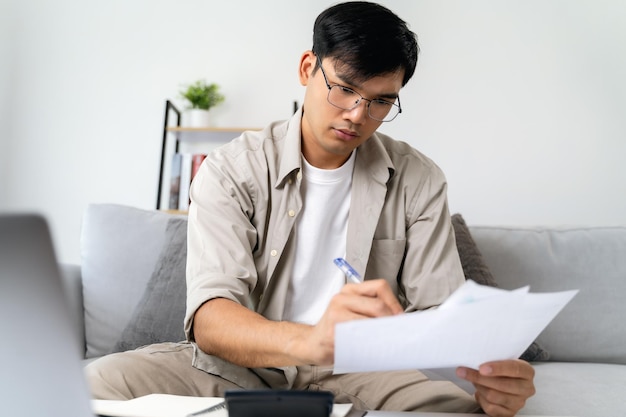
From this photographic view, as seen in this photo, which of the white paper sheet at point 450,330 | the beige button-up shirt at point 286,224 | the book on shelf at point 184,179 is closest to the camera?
the white paper sheet at point 450,330

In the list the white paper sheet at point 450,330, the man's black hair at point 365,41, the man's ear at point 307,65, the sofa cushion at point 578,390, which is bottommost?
the sofa cushion at point 578,390

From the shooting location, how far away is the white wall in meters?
2.88

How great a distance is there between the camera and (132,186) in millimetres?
3205

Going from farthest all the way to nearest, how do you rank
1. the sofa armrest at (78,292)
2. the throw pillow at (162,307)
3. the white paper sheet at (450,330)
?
1. the sofa armrest at (78,292)
2. the throw pillow at (162,307)
3. the white paper sheet at (450,330)

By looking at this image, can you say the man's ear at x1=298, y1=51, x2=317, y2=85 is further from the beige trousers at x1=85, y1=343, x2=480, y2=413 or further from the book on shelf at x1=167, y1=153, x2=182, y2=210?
the book on shelf at x1=167, y1=153, x2=182, y2=210

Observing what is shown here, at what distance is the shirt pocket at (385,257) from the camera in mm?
1368

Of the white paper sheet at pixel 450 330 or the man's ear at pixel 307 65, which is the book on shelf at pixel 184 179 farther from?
the white paper sheet at pixel 450 330

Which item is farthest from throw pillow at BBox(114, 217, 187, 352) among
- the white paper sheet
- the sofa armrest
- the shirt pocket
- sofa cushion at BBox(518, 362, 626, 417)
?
the white paper sheet

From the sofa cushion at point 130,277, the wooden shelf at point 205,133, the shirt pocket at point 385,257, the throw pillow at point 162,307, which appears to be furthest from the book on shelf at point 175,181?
the shirt pocket at point 385,257

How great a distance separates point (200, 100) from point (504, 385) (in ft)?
8.16

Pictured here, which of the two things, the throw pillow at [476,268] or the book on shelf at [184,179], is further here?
the book on shelf at [184,179]

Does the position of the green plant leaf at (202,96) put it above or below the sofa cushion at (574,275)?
above

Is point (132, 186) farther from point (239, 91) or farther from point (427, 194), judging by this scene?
point (427, 194)

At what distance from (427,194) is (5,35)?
111 inches
